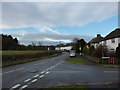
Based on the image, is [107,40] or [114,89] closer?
[114,89]

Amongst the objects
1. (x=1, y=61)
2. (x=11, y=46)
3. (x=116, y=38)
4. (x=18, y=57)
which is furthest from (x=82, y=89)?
(x=11, y=46)

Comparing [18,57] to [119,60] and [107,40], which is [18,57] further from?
[107,40]

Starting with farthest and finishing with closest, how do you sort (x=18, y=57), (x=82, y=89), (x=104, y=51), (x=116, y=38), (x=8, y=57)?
(x=116, y=38) → (x=104, y=51) → (x=18, y=57) → (x=8, y=57) → (x=82, y=89)

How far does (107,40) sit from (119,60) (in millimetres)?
21884

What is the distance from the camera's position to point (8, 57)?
23.0m

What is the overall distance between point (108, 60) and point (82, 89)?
58.1ft

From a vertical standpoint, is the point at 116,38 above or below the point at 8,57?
above

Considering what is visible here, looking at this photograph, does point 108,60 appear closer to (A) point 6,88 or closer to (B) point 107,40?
(A) point 6,88

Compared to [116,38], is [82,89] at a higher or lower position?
lower

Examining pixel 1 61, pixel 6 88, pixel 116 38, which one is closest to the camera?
pixel 6 88

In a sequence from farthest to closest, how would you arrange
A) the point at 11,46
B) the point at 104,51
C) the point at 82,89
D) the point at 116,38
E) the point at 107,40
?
the point at 11,46, the point at 107,40, the point at 116,38, the point at 104,51, the point at 82,89

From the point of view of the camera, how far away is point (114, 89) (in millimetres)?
6762

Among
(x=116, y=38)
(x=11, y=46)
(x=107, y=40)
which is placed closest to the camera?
(x=116, y=38)

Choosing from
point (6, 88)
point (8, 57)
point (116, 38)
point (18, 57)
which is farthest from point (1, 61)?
point (116, 38)
